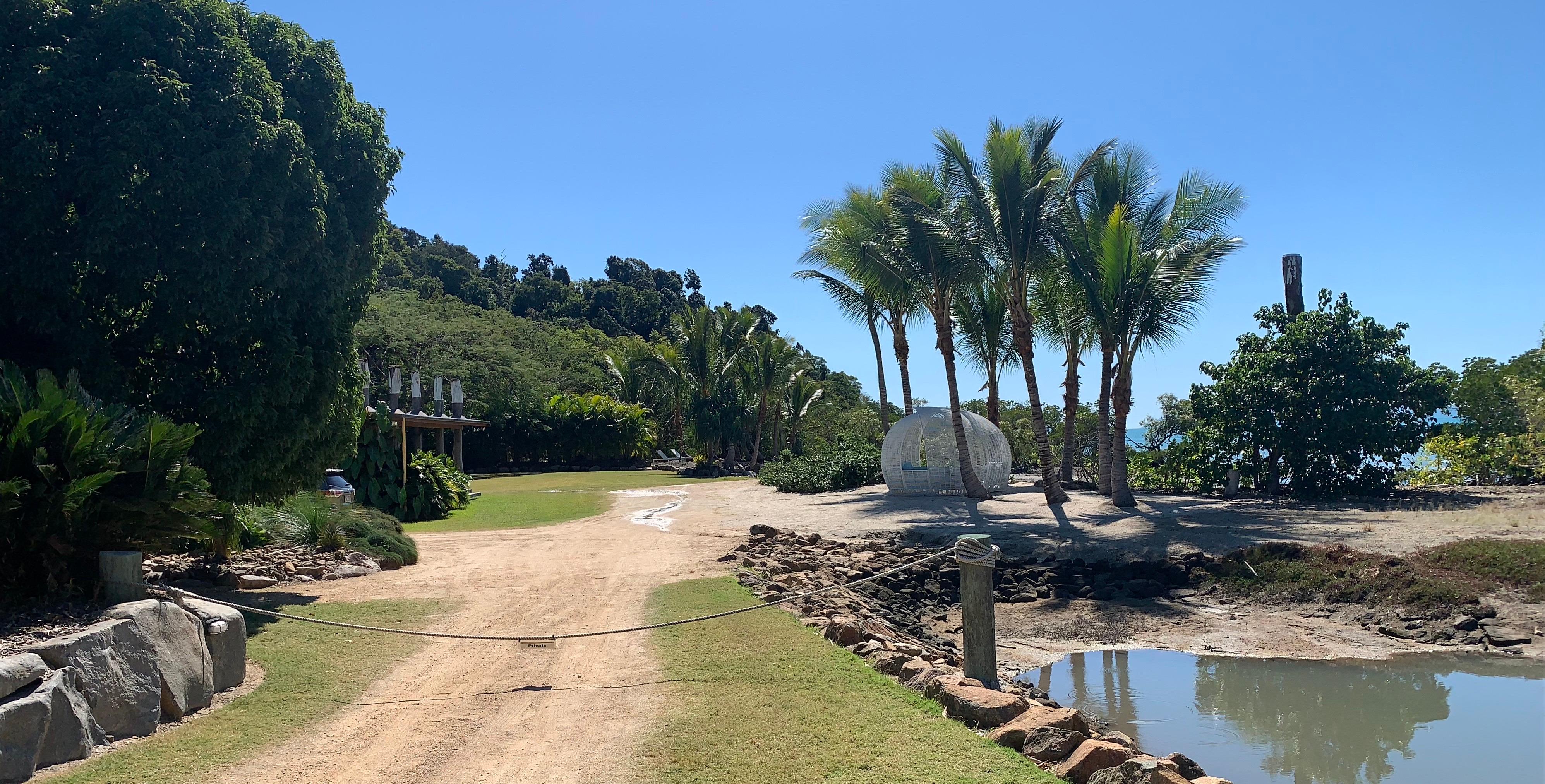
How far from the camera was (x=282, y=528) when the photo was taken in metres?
14.0

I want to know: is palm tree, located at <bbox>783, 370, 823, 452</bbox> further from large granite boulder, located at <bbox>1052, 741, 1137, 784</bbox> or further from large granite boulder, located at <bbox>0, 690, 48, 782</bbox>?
large granite boulder, located at <bbox>0, 690, 48, 782</bbox>

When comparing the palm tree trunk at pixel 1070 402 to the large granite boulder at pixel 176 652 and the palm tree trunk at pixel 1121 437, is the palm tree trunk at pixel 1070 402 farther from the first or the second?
the large granite boulder at pixel 176 652

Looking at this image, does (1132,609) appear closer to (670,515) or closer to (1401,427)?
(1401,427)

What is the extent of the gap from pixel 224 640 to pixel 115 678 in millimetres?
1143

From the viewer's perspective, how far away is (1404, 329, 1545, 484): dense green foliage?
21750 mm

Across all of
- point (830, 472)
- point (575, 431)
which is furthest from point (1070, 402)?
point (575, 431)

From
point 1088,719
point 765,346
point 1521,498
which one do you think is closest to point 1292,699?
point 1088,719

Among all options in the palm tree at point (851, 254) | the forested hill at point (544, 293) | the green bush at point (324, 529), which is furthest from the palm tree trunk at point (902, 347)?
the forested hill at point (544, 293)

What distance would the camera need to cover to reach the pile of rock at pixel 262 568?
36.1 ft

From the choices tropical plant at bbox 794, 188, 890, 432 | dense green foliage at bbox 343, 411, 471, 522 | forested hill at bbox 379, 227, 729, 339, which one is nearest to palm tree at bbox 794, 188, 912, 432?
tropical plant at bbox 794, 188, 890, 432

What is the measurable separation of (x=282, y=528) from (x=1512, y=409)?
89.5 feet

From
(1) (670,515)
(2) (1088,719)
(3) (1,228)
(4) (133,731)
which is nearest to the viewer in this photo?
(4) (133,731)

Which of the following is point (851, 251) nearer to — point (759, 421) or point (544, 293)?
point (759, 421)

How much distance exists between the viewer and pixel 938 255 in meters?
22.7
